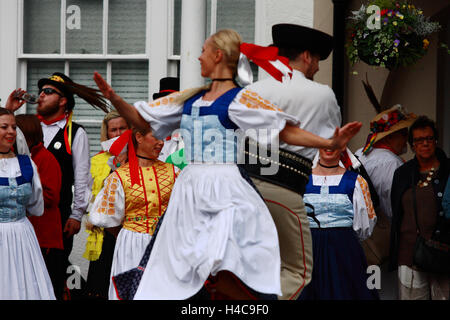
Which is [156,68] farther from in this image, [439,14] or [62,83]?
[439,14]

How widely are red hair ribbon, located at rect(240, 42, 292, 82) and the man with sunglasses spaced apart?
8.82 ft

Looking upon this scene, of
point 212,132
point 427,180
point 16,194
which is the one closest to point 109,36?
point 16,194

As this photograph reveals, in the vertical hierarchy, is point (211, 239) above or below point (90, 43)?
below

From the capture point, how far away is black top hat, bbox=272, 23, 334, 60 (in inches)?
207

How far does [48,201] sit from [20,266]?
89 centimetres

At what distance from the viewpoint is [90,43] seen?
911cm

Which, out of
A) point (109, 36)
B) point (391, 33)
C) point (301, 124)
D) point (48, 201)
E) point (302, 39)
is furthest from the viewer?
point (109, 36)

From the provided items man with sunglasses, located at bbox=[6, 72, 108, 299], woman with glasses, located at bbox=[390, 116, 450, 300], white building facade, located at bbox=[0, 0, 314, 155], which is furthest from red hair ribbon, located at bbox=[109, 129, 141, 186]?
white building facade, located at bbox=[0, 0, 314, 155]

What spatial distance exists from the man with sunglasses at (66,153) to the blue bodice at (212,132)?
9.05 feet

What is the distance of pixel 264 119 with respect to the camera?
180 inches

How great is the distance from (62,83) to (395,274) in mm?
3533

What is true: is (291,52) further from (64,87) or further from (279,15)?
(279,15)

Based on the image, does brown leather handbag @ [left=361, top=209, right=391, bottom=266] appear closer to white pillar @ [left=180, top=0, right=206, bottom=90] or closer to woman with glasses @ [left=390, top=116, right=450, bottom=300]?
woman with glasses @ [left=390, top=116, right=450, bottom=300]

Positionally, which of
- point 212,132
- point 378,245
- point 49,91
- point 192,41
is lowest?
point 378,245
